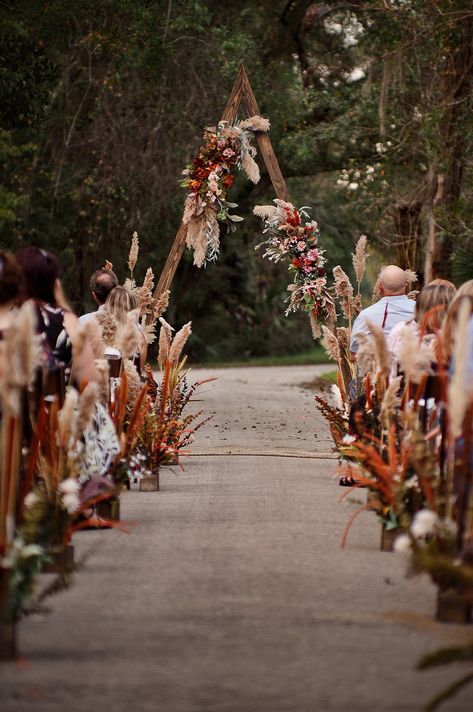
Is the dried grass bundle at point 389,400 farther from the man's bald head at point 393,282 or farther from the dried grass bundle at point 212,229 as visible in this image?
the dried grass bundle at point 212,229

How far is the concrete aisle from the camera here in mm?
4984

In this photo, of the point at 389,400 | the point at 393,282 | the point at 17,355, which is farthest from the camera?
the point at 393,282

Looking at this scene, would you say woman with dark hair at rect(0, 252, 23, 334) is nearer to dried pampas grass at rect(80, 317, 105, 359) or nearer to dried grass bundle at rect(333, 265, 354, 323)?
dried pampas grass at rect(80, 317, 105, 359)

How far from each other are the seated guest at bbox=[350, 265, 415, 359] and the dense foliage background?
11928 millimetres

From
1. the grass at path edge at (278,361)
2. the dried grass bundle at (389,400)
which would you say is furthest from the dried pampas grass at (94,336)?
the grass at path edge at (278,361)

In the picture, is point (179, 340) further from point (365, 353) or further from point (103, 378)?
point (365, 353)

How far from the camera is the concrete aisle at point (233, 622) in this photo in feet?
16.4

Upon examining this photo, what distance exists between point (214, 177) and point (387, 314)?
154 inches

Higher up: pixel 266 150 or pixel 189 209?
pixel 266 150

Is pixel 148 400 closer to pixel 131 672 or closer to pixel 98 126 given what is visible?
pixel 131 672

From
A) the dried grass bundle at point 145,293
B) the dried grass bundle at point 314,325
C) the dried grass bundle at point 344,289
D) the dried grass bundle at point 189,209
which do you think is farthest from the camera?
the dried grass bundle at point 189,209

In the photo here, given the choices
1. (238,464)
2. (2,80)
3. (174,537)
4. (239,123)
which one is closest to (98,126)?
(2,80)

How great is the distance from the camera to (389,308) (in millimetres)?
11336

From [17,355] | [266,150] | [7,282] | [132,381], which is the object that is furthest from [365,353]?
[266,150]
